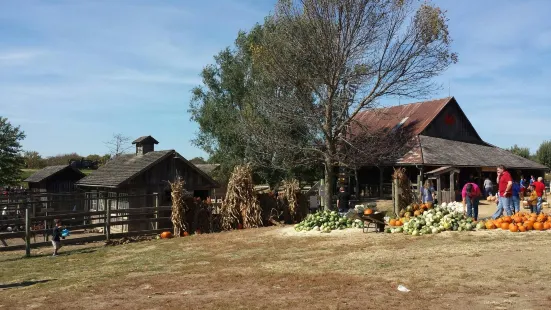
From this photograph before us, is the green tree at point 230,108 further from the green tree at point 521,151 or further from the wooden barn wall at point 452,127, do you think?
the green tree at point 521,151

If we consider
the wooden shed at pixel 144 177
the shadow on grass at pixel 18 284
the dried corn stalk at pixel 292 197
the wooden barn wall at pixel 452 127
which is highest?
the wooden barn wall at pixel 452 127

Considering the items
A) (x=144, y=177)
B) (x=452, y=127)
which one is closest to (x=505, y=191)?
(x=144, y=177)

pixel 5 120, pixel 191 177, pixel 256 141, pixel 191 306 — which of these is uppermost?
pixel 5 120

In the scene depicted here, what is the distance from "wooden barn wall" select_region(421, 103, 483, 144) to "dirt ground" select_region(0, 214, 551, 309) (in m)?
23.2

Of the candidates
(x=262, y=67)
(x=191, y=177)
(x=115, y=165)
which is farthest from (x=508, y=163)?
(x=115, y=165)

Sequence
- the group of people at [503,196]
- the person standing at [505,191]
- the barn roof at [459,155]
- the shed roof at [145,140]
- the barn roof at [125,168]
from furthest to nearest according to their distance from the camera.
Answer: the barn roof at [459,155], the shed roof at [145,140], the barn roof at [125,168], the group of people at [503,196], the person standing at [505,191]

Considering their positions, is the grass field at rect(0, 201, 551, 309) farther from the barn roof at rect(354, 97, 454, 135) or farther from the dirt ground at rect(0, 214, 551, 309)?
the barn roof at rect(354, 97, 454, 135)

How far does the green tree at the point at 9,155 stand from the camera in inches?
1404


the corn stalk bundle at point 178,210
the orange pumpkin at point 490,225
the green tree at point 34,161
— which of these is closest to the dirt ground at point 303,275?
the orange pumpkin at point 490,225

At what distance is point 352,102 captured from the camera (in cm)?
2547

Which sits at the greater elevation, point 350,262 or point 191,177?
point 191,177

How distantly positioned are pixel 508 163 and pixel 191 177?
23.4 m

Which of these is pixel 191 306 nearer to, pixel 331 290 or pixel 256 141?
pixel 331 290

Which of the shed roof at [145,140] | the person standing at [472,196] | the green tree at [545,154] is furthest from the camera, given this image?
the green tree at [545,154]
